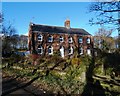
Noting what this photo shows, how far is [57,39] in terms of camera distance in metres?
56.1

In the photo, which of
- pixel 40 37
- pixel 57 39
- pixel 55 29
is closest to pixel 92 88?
pixel 40 37

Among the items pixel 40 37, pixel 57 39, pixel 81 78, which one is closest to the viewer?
pixel 81 78

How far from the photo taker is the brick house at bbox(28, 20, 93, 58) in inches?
2067

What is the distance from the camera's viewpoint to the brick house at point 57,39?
172ft

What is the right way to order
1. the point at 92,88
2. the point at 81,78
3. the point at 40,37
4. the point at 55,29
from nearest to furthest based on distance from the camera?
the point at 92,88 < the point at 81,78 < the point at 40,37 < the point at 55,29

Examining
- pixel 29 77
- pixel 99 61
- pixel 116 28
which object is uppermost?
pixel 116 28

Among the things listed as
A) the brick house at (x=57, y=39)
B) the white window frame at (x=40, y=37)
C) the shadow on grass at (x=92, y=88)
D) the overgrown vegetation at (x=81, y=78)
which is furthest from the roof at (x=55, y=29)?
the shadow on grass at (x=92, y=88)

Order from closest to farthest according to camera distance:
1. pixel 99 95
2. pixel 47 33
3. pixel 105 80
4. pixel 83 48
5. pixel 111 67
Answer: pixel 99 95, pixel 105 80, pixel 111 67, pixel 47 33, pixel 83 48

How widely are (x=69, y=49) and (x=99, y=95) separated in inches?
1790

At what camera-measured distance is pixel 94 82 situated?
44.1ft

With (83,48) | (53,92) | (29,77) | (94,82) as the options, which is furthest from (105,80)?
(83,48)

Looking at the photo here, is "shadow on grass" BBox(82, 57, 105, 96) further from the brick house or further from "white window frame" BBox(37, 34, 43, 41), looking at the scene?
"white window frame" BBox(37, 34, 43, 41)

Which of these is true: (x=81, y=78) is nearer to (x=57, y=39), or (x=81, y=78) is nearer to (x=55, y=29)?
(x=57, y=39)

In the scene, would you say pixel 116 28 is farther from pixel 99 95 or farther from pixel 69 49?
pixel 69 49
